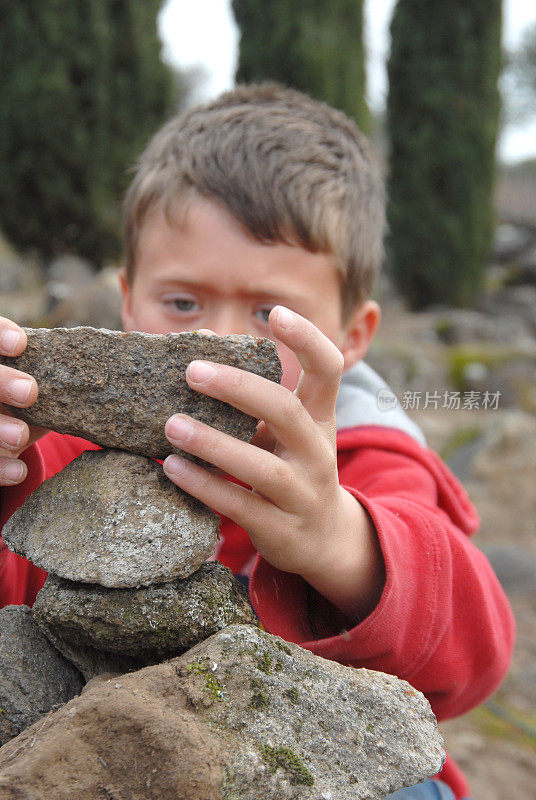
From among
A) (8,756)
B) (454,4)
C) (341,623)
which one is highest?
(454,4)

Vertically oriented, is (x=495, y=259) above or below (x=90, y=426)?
below

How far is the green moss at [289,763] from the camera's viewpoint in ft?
4.14

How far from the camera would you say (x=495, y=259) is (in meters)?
22.6

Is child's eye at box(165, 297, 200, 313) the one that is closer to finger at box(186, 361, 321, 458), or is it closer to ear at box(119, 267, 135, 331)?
ear at box(119, 267, 135, 331)

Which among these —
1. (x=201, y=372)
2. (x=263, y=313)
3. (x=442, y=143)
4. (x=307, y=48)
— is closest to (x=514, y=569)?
(x=263, y=313)

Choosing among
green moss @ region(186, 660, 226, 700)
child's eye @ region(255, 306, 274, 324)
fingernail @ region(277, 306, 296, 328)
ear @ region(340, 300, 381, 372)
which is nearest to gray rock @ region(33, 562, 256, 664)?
green moss @ region(186, 660, 226, 700)

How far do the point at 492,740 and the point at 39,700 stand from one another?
3.49m

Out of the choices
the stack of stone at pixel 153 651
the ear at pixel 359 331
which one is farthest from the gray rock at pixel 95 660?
the ear at pixel 359 331

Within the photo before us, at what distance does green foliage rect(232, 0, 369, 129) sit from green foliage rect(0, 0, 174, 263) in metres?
2.22

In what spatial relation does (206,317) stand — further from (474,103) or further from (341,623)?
(474,103)

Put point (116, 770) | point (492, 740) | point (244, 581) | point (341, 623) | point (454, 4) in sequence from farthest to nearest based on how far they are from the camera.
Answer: point (454, 4) < point (492, 740) < point (244, 581) < point (341, 623) < point (116, 770)

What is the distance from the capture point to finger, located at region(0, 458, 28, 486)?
1517mm

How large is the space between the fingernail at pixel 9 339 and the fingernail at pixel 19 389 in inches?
2.6

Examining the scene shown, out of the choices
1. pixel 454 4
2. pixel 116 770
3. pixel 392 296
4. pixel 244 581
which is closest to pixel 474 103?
pixel 454 4
